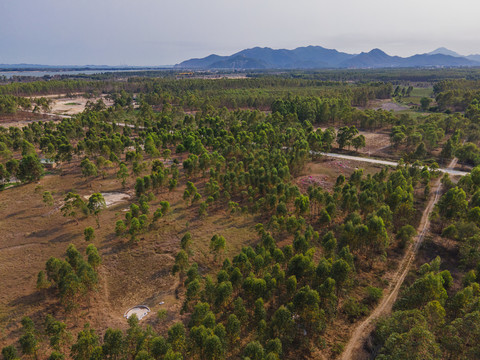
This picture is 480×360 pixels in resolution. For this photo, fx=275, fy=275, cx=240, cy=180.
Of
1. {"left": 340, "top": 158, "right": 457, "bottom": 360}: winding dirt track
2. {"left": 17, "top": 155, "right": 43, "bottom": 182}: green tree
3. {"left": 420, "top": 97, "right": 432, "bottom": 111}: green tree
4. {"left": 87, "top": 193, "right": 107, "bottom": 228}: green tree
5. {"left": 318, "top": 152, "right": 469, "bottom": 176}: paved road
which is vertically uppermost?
{"left": 420, "top": 97, "right": 432, "bottom": 111}: green tree

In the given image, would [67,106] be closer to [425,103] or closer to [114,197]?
[114,197]

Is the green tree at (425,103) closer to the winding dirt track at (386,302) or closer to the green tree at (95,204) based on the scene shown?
the winding dirt track at (386,302)

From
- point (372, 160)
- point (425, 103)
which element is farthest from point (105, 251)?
point (425, 103)

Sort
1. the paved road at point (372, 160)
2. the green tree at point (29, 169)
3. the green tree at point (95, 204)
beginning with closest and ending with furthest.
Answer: the green tree at point (95, 204), the green tree at point (29, 169), the paved road at point (372, 160)

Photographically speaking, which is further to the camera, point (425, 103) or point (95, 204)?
point (425, 103)

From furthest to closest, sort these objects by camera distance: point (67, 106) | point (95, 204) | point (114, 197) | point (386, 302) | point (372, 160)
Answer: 1. point (67, 106)
2. point (372, 160)
3. point (114, 197)
4. point (95, 204)
5. point (386, 302)

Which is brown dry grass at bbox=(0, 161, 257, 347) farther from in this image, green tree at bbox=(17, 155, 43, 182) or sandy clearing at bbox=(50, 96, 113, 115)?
sandy clearing at bbox=(50, 96, 113, 115)

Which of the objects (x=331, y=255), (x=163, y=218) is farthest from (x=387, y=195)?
(x=163, y=218)

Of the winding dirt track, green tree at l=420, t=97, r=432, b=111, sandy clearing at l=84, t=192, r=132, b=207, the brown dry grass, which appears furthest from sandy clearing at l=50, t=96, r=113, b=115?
green tree at l=420, t=97, r=432, b=111

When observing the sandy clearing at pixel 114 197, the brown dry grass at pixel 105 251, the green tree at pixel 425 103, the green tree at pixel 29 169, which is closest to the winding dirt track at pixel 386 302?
the brown dry grass at pixel 105 251

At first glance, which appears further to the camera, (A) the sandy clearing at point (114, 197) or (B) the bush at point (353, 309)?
(A) the sandy clearing at point (114, 197)
